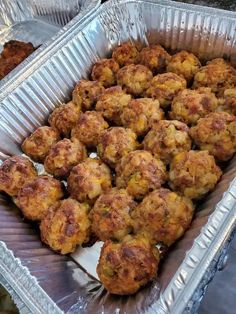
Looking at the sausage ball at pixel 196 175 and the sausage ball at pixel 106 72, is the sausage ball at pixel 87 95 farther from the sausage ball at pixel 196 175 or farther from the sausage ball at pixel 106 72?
the sausage ball at pixel 196 175

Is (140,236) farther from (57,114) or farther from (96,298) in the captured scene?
(57,114)

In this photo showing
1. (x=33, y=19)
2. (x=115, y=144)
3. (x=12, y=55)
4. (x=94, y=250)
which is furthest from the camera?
(x=33, y=19)

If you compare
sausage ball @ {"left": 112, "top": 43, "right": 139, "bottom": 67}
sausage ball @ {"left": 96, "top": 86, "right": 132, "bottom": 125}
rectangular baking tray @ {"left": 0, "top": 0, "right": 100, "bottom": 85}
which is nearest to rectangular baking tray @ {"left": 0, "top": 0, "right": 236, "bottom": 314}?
sausage ball @ {"left": 112, "top": 43, "right": 139, "bottom": 67}

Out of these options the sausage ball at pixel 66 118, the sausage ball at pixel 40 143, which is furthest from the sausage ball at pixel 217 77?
the sausage ball at pixel 40 143

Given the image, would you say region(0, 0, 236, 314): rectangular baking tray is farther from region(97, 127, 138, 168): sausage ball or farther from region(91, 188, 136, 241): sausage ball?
region(97, 127, 138, 168): sausage ball

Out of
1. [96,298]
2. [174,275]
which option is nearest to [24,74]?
[96,298]

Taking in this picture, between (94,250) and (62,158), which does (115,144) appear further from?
(94,250)

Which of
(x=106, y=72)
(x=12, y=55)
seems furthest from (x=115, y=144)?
(x=12, y=55)
